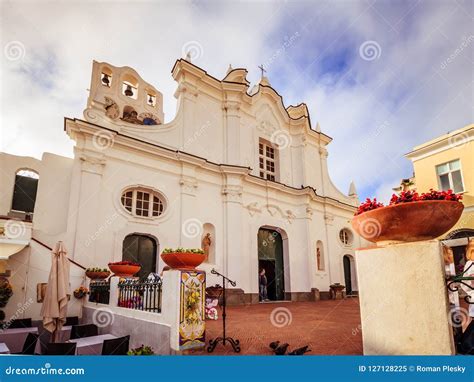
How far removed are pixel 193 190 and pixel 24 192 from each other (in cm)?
595

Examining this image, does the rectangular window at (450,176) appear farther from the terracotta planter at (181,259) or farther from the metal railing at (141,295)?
the metal railing at (141,295)

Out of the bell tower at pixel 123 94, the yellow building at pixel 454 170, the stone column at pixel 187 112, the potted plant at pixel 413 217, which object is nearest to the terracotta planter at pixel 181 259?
the potted plant at pixel 413 217

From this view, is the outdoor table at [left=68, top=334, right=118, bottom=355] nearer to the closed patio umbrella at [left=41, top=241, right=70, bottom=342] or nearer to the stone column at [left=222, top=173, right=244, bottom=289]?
the closed patio umbrella at [left=41, top=241, right=70, bottom=342]

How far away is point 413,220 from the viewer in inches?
89.7

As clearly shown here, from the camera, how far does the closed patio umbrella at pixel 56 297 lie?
605cm

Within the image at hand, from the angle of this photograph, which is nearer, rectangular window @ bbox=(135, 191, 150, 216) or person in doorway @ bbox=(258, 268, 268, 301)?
rectangular window @ bbox=(135, 191, 150, 216)

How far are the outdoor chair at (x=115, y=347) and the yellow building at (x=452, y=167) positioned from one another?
47.9ft

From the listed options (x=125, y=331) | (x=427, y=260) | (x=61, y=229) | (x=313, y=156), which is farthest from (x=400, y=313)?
(x=313, y=156)

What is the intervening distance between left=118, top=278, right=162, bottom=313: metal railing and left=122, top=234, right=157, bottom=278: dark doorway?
425cm

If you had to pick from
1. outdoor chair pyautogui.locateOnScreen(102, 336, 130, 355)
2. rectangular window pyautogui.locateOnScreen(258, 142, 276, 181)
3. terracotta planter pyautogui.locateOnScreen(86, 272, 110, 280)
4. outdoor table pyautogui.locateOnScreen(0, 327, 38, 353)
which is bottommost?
outdoor table pyautogui.locateOnScreen(0, 327, 38, 353)

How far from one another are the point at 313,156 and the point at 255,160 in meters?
5.24

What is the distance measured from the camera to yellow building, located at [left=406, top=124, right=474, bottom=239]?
1361cm

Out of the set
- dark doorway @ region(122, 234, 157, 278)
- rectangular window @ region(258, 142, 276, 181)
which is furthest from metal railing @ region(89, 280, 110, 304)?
rectangular window @ region(258, 142, 276, 181)

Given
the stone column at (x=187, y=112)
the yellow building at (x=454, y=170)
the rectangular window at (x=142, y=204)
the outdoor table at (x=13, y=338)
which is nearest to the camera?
the outdoor table at (x=13, y=338)
